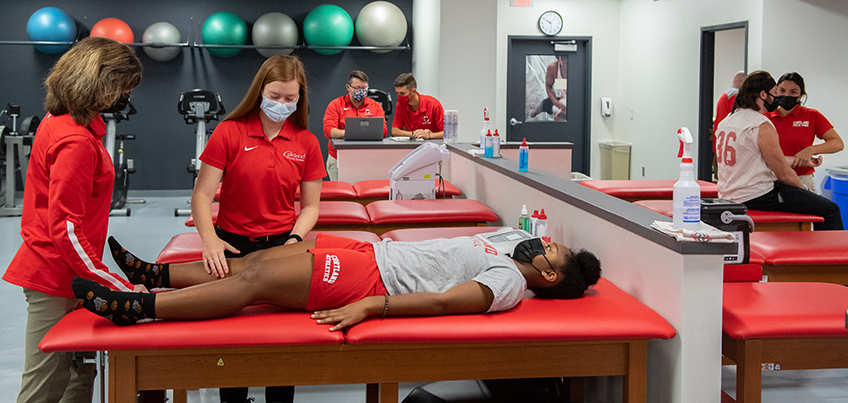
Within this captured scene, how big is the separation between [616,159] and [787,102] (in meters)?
4.26

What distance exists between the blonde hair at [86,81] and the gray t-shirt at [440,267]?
91cm

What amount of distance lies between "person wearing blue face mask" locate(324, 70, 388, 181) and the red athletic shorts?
3689 millimetres

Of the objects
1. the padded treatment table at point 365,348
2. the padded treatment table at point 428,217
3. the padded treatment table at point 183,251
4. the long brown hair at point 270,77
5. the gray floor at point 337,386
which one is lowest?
the gray floor at point 337,386

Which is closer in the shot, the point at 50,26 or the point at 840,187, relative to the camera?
the point at 840,187

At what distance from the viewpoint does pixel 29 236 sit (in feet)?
6.07

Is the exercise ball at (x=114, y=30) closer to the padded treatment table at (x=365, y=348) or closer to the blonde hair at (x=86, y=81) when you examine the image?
the blonde hair at (x=86, y=81)

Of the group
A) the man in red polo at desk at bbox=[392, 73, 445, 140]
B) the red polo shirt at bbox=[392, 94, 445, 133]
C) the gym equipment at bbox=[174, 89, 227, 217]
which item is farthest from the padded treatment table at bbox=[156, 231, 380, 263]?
the gym equipment at bbox=[174, 89, 227, 217]

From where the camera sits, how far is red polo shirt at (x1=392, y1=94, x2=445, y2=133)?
5.96 m

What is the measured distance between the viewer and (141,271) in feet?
7.04

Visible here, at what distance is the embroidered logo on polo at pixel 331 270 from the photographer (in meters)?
1.94

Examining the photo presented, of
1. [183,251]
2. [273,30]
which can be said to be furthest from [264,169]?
[273,30]

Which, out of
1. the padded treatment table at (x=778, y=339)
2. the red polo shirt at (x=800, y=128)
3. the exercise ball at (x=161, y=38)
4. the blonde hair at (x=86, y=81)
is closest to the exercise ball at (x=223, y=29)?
the exercise ball at (x=161, y=38)

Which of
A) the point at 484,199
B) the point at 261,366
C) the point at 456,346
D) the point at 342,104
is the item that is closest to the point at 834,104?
the point at 484,199

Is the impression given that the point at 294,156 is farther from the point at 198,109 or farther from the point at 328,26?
the point at 328,26
